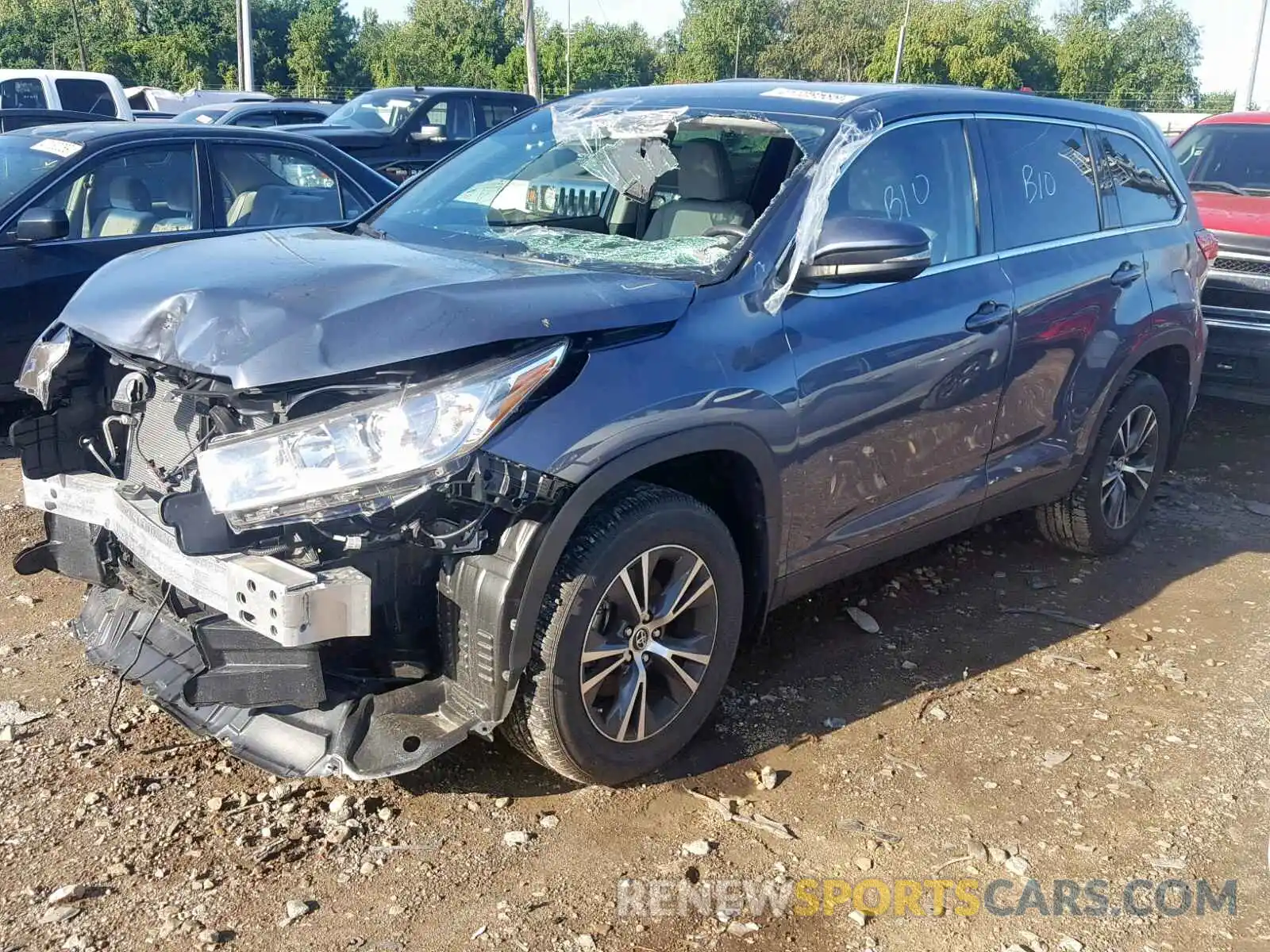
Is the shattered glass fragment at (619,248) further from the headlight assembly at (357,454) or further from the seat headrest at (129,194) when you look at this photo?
the seat headrest at (129,194)

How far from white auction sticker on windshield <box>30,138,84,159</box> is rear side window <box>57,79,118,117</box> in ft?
32.5

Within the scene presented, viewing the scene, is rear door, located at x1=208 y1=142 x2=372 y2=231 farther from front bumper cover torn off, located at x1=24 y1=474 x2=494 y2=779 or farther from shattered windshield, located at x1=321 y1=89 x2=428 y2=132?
shattered windshield, located at x1=321 y1=89 x2=428 y2=132

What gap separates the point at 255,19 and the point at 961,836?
2227 inches

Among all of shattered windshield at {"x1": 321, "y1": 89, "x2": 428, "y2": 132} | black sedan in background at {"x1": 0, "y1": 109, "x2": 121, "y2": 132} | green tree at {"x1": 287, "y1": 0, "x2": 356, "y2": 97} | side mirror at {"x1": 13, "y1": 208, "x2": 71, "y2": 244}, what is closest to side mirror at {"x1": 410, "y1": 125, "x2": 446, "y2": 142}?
shattered windshield at {"x1": 321, "y1": 89, "x2": 428, "y2": 132}

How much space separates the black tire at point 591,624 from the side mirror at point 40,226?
4.35 m

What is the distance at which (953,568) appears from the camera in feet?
17.0

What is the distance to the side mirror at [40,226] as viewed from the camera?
600 centimetres

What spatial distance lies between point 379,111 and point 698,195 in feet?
39.0

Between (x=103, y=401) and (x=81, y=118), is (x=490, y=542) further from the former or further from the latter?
(x=81, y=118)

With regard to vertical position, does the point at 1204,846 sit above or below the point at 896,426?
below

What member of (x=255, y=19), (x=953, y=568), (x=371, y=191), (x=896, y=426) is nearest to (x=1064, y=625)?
(x=953, y=568)

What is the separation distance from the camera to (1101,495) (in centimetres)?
513

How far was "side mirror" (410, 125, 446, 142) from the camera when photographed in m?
13.0

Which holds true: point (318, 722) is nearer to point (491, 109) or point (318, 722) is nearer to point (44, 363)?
point (44, 363)
